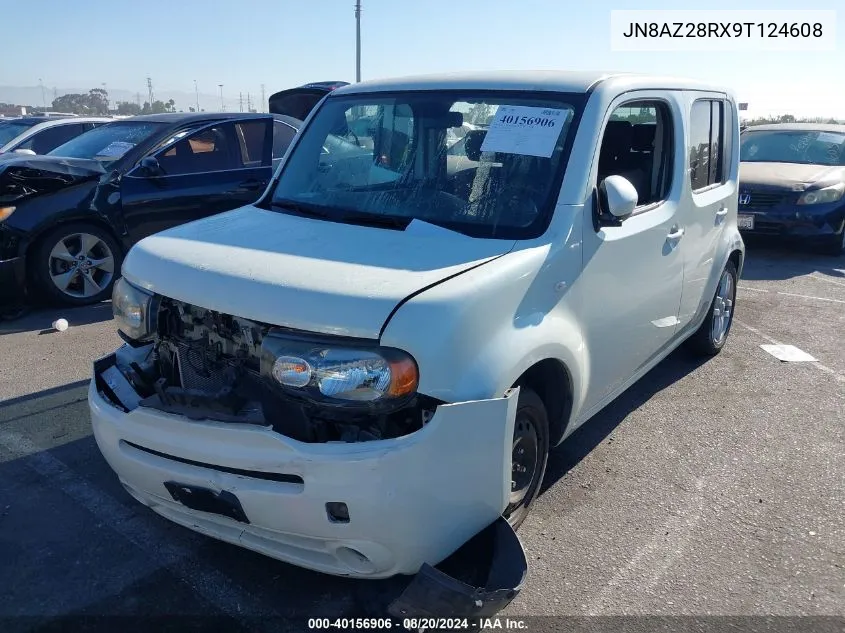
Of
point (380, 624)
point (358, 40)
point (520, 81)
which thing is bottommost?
point (380, 624)

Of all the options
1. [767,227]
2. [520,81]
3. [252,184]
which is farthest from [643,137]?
[767,227]

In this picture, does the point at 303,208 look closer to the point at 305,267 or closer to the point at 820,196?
the point at 305,267

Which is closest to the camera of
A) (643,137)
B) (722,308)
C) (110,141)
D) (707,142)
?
(643,137)

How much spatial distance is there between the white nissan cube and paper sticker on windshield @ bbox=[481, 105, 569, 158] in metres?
0.01

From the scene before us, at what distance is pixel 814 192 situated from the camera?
917 cm

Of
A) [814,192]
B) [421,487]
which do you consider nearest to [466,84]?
[421,487]

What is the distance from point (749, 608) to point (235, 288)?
7.50 ft

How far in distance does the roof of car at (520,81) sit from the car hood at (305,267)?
0.94 metres

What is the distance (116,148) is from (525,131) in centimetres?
518

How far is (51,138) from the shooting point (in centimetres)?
1118

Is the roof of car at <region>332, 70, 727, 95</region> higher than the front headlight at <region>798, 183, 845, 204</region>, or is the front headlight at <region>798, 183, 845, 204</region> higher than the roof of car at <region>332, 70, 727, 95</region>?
the roof of car at <region>332, 70, 727, 95</region>

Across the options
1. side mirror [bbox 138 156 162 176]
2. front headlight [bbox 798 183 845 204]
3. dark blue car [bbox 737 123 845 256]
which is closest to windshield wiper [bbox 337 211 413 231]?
side mirror [bbox 138 156 162 176]

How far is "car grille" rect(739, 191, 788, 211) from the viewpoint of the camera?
924 centimetres

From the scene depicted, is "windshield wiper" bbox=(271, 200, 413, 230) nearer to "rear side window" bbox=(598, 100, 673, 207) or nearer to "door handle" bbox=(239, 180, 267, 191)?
"rear side window" bbox=(598, 100, 673, 207)
